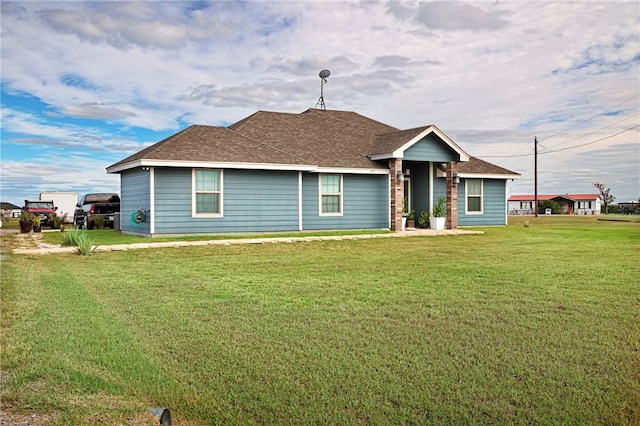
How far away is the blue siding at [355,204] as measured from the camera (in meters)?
22.3

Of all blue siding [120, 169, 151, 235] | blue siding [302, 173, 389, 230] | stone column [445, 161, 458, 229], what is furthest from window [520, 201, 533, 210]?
blue siding [120, 169, 151, 235]

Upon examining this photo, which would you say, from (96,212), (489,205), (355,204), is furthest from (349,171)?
(96,212)

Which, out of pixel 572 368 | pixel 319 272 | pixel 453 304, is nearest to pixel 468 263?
pixel 319 272

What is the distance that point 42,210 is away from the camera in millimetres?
31938

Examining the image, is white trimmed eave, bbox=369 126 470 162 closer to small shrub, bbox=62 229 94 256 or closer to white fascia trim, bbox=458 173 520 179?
white fascia trim, bbox=458 173 520 179

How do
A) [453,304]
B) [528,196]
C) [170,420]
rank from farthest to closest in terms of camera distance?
[528,196] → [453,304] → [170,420]

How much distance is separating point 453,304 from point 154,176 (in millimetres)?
13537

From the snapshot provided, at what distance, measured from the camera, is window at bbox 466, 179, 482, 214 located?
2750 cm

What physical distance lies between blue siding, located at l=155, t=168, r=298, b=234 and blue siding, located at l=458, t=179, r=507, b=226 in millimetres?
9917

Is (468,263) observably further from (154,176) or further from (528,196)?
(528,196)

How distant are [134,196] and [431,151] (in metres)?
12.5

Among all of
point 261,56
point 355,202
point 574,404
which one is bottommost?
point 574,404

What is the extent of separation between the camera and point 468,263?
41.4ft

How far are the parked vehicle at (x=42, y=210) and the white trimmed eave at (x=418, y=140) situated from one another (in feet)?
63.3
